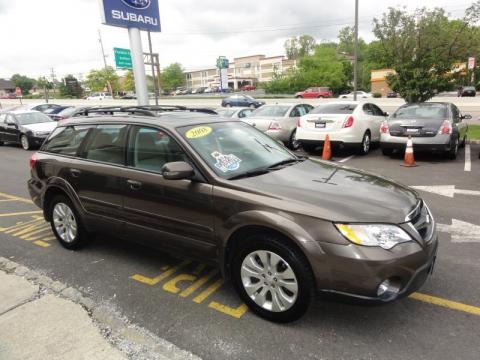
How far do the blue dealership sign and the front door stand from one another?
46.0ft

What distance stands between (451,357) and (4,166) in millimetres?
12073

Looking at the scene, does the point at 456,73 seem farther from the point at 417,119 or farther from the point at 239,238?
the point at 239,238

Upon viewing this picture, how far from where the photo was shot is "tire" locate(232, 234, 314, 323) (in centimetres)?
279

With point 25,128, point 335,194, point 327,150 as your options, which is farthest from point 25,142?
point 335,194

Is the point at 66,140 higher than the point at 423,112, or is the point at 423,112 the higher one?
the point at 66,140

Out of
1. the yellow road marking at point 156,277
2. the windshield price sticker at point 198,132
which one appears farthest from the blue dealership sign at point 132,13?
the yellow road marking at point 156,277

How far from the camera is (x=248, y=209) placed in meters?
2.96

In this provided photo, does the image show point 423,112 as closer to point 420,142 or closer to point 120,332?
point 420,142

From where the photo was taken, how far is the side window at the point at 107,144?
13.0 ft

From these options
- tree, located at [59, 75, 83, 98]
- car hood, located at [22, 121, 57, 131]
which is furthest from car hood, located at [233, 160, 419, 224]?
tree, located at [59, 75, 83, 98]

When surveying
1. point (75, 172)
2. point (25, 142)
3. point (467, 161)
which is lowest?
point (467, 161)

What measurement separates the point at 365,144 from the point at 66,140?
820 cm

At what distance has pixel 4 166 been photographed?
36.9 ft

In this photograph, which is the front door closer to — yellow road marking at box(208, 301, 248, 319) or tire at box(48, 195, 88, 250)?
yellow road marking at box(208, 301, 248, 319)
